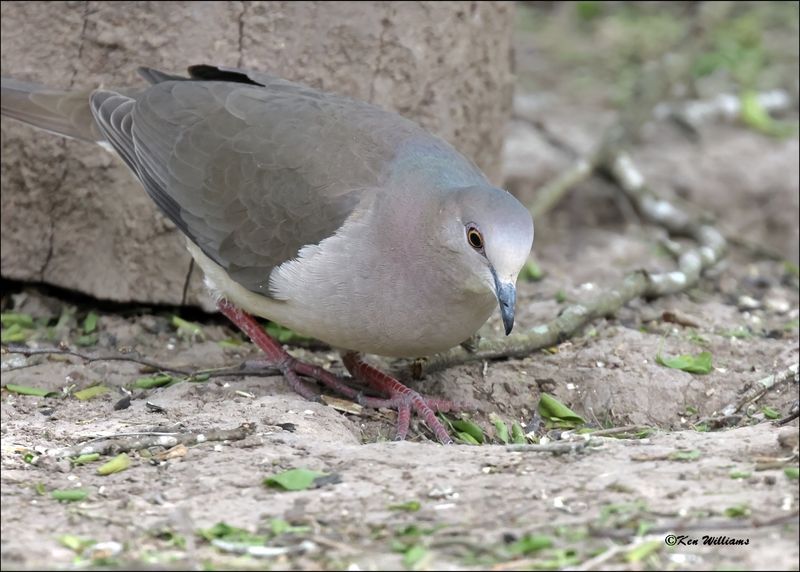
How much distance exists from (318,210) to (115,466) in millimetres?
1541

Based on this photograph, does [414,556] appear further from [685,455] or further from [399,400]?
[399,400]

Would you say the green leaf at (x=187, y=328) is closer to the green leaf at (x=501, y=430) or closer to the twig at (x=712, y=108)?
the green leaf at (x=501, y=430)

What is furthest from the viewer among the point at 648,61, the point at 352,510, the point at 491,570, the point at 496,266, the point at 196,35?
the point at 648,61

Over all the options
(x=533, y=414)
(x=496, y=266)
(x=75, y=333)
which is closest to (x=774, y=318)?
(x=533, y=414)

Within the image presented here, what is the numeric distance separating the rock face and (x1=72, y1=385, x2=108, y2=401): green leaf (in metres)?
0.88

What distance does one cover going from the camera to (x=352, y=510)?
3.59m

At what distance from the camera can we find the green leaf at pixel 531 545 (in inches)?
129

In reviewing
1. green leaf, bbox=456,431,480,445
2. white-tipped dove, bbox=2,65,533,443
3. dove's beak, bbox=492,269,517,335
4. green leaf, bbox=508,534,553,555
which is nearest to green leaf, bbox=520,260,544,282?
white-tipped dove, bbox=2,65,533,443

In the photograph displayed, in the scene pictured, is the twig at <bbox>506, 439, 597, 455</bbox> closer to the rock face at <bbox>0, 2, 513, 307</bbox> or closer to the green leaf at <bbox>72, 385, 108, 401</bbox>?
the green leaf at <bbox>72, 385, 108, 401</bbox>

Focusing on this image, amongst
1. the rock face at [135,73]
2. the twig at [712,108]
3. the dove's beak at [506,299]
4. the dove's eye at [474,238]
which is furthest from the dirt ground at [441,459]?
the twig at [712,108]

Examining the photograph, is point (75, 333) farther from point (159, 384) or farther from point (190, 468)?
point (190, 468)

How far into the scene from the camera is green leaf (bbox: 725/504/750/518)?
3.38 m

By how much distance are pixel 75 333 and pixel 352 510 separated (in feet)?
10.3

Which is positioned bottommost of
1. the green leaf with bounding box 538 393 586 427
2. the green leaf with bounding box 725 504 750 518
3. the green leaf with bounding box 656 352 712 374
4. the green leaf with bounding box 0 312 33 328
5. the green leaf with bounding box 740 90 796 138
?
the green leaf with bounding box 0 312 33 328
